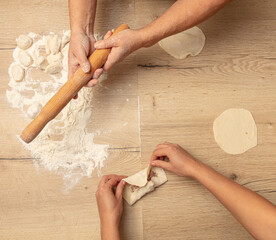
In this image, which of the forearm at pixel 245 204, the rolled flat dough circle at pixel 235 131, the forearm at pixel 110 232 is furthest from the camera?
the rolled flat dough circle at pixel 235 131

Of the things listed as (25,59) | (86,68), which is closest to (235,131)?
(86,68)

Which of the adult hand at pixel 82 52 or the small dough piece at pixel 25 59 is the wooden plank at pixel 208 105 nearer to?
the adult hand at pixel 82 52

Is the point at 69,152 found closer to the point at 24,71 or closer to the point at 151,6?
the point at 24,71

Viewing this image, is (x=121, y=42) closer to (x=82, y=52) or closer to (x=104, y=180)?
(x=82, y=52)

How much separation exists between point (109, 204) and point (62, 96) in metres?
0.39

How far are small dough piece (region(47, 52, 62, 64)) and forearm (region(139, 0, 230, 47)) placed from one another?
1.13 feet

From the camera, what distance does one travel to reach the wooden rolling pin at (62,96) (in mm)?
784

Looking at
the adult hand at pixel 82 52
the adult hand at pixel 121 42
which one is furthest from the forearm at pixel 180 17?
the adult hand at pixel 82 52

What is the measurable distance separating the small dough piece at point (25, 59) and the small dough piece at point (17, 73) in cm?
2

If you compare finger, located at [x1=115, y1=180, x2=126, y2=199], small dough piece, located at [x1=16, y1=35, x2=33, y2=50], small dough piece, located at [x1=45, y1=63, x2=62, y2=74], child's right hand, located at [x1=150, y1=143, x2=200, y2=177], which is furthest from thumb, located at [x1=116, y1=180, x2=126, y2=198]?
small dough piece, located at [x1=16, y1=35, x2=33, y2=50]

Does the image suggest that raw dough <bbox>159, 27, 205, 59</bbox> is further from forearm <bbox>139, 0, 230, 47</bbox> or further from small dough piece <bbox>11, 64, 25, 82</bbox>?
small dough piece <bbox>11, 64, 25, 82</bbox>

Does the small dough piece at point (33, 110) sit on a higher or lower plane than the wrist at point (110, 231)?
higher

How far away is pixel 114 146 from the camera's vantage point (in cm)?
99

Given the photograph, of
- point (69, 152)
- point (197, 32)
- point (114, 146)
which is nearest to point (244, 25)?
point (197, 32)
